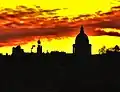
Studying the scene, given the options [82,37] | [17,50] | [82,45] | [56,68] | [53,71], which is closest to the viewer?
[53,71]

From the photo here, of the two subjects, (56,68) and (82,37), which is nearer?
(56,68)

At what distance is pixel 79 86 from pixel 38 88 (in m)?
20.8

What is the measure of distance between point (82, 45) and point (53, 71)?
12.8 meters

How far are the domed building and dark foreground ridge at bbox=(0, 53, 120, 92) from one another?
2862 mm

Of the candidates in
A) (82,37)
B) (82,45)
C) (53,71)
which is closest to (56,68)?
(53,71)

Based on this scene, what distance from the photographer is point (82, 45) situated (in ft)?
509

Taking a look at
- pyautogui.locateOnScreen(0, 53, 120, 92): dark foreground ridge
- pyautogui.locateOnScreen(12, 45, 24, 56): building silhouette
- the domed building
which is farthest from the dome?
pyautogui.locateOnScreen(12, 45, 24, 56): building silhouette

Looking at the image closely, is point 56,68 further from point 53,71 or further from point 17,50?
point 17,50

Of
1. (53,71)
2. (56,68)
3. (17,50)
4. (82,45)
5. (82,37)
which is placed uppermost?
(82,37)

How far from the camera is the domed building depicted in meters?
155

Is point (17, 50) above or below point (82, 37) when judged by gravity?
below

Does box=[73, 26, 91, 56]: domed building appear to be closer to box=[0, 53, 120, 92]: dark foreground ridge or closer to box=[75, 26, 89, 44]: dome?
box=[75, 26, 89, 44]: dome

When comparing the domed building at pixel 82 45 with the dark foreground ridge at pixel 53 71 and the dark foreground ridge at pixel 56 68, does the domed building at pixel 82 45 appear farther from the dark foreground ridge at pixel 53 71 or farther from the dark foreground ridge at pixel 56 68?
the dark foreground ridge at pixel 53 71

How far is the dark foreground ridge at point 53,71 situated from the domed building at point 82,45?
286 centimetres
